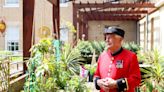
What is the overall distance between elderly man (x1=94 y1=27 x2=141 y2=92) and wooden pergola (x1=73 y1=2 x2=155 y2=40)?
Answer: 30.4 ft

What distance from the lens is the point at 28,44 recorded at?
6301 millimetres

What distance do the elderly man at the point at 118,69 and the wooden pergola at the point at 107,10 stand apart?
30.4 ft

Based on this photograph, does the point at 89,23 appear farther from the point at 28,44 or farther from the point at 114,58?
the point at 114,58

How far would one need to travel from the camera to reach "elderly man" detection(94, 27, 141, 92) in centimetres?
296

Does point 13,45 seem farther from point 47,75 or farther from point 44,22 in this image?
point 47,75

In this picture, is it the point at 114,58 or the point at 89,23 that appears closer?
the point at 114,58

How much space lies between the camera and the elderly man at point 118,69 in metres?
2.96

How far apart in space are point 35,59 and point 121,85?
1.23 metres

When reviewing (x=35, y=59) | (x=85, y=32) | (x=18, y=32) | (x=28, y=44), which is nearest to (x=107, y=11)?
(x=85, y=32)

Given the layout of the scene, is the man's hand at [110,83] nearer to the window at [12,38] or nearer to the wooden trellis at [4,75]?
the wooden trellis at [4,75]

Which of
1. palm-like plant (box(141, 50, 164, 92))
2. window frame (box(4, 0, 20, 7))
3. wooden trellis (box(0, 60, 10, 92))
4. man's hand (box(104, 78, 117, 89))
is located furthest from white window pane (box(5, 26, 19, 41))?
man's hand (box(104, 78, 117, 89))

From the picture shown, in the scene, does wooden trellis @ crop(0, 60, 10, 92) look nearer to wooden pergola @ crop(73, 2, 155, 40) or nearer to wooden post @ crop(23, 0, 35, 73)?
wooden post @ crop(23, 0, 35, 73)

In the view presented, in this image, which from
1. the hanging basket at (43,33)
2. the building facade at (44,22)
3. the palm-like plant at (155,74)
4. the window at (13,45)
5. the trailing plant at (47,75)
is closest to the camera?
the trailing plant at (47,75)

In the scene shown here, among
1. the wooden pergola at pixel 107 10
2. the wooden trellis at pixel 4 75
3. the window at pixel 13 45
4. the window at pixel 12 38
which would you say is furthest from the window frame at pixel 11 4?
the wooden trellis at pixel 4 75
